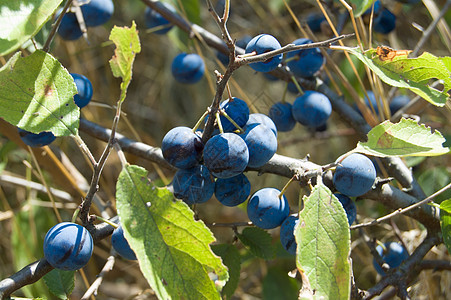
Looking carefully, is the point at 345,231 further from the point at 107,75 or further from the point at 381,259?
the point at 107,75

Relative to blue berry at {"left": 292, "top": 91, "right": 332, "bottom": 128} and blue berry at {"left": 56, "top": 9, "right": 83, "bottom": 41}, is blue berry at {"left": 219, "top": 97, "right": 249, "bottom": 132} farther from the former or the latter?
blue berry at {"left": 56, "top": 9, "right": 83, "bottom": 41}

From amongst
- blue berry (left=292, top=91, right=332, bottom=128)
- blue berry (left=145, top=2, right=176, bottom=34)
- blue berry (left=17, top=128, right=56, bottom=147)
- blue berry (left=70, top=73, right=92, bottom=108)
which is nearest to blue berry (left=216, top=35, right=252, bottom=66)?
blue berry (left=145, top=2, right=176, bottom=34)

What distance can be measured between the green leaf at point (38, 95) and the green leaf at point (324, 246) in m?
0.33

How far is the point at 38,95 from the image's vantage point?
1.99 feet

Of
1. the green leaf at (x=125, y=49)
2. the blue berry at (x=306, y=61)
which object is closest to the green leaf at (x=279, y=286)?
the blue berry at (x=306, y=61)

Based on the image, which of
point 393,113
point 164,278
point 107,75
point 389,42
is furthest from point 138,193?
point 107,75

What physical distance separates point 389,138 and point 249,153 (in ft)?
0.62

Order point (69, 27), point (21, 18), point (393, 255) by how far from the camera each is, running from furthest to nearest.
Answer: point (69, 27) < point (393, 255) < point (21, 18)

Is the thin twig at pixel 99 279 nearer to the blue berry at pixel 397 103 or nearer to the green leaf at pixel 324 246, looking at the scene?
the green leaf at pixel 324 246

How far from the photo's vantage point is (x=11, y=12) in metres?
0.52

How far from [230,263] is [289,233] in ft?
0.66

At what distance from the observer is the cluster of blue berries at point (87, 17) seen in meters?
0.95

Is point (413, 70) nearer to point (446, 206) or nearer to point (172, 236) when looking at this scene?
point (446, 206)

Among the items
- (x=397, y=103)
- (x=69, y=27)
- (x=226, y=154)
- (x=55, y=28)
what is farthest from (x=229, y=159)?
(x=397, y=103)
